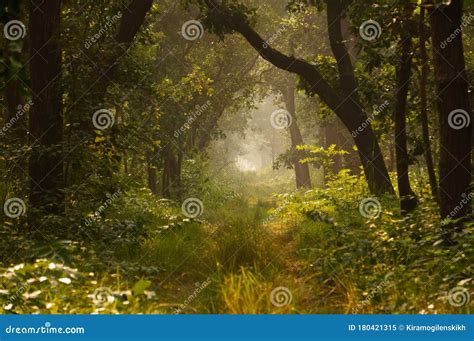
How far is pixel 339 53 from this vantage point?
12.0m
